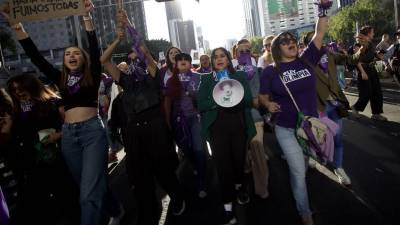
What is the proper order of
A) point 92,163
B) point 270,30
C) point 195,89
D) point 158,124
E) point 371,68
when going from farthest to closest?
point 270,30, point 371,68, point 195,89, point 158,124, point 92,163

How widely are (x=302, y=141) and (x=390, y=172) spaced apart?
1.96 meters

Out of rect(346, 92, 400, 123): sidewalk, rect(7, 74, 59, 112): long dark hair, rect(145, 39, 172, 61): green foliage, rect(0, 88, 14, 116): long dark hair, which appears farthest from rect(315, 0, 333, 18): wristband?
rect(145, 39, 172, 61): green foliage

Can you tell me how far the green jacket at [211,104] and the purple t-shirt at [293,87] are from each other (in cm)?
32

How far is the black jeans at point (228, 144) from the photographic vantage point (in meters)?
4.33

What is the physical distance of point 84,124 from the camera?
386 centimetres

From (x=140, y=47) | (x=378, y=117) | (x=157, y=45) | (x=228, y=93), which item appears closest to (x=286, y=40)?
(x=228, y=93)

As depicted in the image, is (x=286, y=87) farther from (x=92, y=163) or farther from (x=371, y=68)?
(x=371, y=68)

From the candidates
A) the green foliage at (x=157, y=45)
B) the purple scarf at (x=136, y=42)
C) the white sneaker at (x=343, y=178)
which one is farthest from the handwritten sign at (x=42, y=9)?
the green foliage at (x=157, y=45)

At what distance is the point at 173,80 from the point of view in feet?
17.7

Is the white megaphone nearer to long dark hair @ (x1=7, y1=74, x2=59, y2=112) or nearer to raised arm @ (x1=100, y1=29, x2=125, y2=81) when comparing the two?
raised arm @ (x1=100, y1=29, x2=125, y2=81)

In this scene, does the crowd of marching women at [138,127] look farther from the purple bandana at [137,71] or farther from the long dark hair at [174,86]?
the long dark hair at [174,86]

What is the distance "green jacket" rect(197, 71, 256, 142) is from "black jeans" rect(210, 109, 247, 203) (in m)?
0.05

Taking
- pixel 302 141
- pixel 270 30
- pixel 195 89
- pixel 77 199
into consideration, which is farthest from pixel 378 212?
pixel 270 30

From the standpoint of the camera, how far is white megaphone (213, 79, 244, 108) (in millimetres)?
4234
